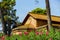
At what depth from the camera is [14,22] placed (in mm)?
58156

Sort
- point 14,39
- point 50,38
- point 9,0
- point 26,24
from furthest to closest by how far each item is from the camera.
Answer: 1. point 26,24
2. point 9,0
3. point 14,39
4. point 50,38

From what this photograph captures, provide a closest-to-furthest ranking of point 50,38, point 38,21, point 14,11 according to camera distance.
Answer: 1. point 50,38
2. point 38,21
3. point 14,11

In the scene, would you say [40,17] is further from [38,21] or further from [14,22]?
[14,22]

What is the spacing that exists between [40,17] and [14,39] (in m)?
31.3

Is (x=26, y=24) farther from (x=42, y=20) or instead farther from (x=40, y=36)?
(x=40, y=36)

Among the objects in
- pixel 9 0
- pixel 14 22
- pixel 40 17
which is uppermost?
pixel 9 0

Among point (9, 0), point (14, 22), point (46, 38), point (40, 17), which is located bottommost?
point (14, 22)

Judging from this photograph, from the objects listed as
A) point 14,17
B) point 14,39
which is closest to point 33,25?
point 14,17

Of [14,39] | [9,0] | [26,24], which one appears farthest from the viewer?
[26,24]

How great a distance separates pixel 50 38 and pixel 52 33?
556mm

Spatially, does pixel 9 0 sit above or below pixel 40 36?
below

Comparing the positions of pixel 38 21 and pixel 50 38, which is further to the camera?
pixel 38 21

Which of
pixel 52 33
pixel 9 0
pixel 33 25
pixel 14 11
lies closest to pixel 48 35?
pixel 52 33

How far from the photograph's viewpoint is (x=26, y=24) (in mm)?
48531
